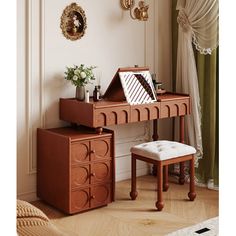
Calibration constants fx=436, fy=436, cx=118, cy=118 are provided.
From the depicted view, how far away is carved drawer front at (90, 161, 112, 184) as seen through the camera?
350 centimetres

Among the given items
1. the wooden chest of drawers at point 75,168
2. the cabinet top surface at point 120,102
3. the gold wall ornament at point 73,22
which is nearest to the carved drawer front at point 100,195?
the wooden chest of drawers at point 75,168

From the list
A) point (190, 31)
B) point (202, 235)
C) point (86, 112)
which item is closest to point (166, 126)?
point (190, 31)

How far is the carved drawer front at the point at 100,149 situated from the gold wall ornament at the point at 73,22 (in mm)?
976

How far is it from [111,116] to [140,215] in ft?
2.68

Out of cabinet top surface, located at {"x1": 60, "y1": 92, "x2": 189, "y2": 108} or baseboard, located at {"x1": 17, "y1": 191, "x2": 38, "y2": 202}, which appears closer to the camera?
cabinet top surface, located at {"x1": 60, "y1": 92, "x2": 189, "y2": 108}

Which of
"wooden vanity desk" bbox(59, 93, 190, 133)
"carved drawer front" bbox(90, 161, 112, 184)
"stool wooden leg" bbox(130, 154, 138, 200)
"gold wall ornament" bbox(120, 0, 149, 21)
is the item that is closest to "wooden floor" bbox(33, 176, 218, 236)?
"stool wooden leg" bbox(130, 154, 138, 200)

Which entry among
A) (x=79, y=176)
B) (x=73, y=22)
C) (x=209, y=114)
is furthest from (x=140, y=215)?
(x=73, y=22)

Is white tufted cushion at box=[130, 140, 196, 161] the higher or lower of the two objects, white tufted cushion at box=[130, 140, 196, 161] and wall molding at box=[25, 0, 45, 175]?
the lower

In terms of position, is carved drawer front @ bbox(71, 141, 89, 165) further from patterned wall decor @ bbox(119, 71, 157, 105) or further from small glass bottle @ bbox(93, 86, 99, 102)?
patterned wall decor @ bbox(119, 71, 157, 105)

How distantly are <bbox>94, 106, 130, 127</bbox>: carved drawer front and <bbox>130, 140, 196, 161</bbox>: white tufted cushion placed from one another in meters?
0.29

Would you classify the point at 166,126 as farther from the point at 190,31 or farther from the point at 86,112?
the point at 86,112

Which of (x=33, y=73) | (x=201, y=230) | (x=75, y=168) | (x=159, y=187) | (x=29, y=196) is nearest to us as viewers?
(x=201, y=230)

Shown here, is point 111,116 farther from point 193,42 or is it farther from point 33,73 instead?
point 193,42

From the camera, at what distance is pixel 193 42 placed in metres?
4.22
